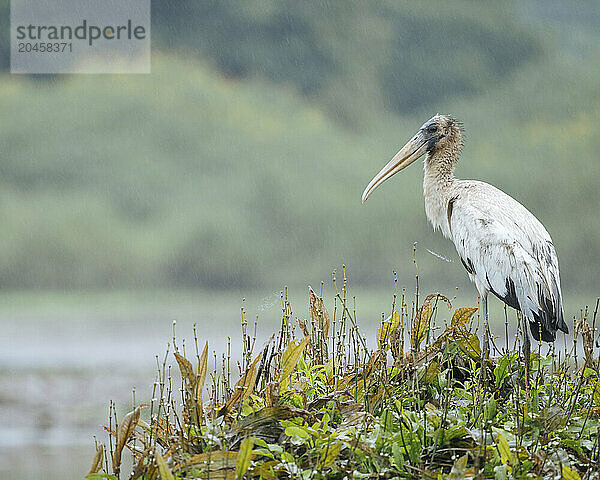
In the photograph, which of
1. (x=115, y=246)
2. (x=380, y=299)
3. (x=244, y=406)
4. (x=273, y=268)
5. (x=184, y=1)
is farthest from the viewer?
(x=184, y=1)

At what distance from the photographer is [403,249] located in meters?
9.19

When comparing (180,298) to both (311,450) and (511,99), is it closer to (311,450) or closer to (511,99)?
(511,99)

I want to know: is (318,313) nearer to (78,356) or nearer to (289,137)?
(78,356)

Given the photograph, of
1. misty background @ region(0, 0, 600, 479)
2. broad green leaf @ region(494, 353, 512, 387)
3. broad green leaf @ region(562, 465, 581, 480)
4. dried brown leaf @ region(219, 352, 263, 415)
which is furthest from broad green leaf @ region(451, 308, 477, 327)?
misty background @ region(0, 0, 600, 479)

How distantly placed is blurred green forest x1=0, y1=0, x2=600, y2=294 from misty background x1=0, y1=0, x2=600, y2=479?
2cm

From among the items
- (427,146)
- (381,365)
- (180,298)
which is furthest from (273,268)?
(381,365)

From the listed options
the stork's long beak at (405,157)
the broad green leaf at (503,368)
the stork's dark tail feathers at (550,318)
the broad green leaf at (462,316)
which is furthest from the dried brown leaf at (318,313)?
the stork's long beak at (405,157)

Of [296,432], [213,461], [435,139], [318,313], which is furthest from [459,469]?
[435,139]

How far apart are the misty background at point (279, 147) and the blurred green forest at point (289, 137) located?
2 cm

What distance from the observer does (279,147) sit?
907 centimetres

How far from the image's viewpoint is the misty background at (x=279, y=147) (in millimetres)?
8820

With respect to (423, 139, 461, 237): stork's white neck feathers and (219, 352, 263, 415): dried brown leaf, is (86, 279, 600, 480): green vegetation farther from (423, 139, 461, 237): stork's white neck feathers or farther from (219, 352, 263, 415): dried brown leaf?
(423, 139, 461, 237): stork's white neck feathers

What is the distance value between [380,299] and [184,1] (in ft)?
15.8

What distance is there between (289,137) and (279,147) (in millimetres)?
207
